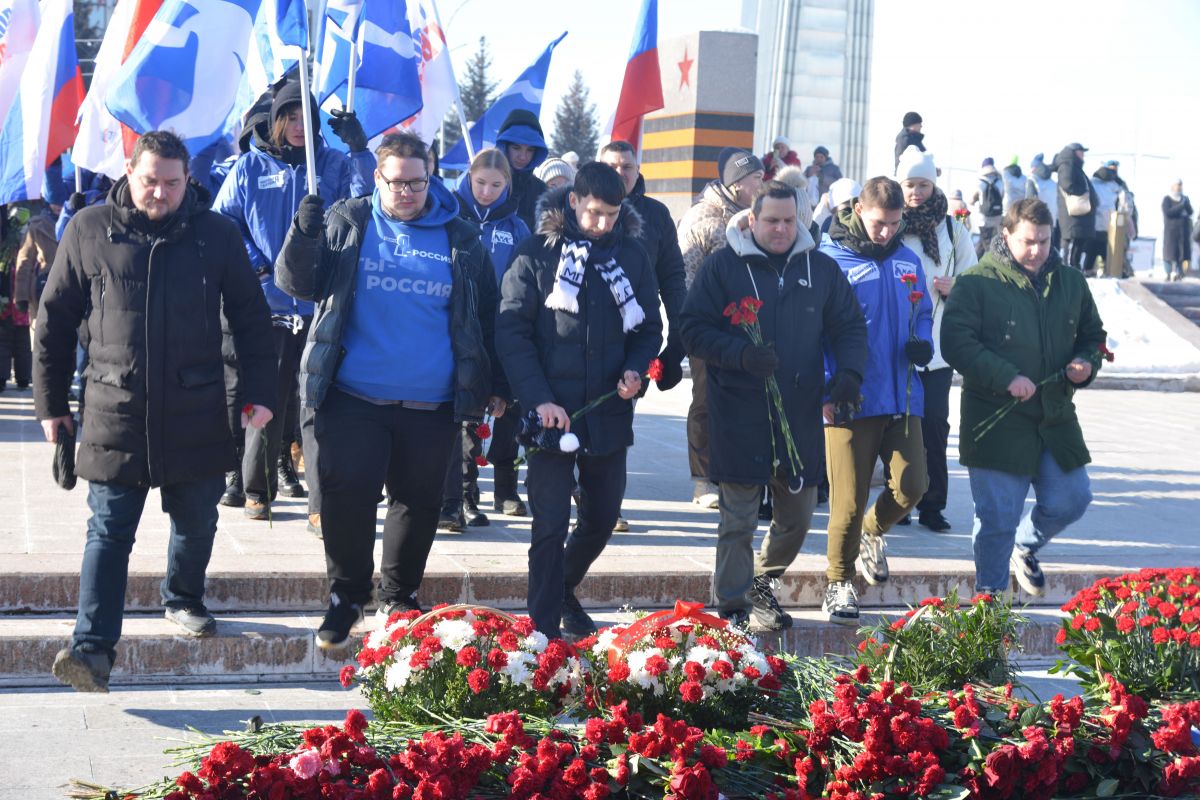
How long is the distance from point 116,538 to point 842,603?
319 cm

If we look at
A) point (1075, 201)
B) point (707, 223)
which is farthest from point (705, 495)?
point (1075, 201)

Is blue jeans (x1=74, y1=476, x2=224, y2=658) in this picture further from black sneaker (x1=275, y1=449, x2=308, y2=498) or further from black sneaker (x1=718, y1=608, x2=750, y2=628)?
black sneaker (x1=275, y1=449, x2=308, y2=498)

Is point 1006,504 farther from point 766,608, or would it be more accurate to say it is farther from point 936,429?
point 936,429

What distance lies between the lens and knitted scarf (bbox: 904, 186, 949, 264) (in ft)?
27.4

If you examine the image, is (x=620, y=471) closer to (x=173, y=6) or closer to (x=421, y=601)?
(x=421, y=601)

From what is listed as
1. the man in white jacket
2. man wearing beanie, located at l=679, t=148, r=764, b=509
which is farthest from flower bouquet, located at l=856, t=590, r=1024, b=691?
man wearing beanie, located at l=679, t=148, r=764, b=509

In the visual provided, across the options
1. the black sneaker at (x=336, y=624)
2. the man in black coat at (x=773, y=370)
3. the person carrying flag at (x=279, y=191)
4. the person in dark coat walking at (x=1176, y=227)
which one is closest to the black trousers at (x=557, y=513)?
the man in black coat at (x=773, y=370)

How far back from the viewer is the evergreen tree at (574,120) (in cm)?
8656

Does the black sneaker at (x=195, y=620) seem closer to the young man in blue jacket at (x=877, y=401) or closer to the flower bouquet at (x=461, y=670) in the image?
the flower bouquet at (x=461, y=670)

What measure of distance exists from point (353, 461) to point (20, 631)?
141cm

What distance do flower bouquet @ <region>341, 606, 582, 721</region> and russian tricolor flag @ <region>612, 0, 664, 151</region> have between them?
20.6ft

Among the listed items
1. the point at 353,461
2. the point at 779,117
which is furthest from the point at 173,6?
the point at 779,117

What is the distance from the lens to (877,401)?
7020 millimetres

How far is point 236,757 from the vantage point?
3.45 m
